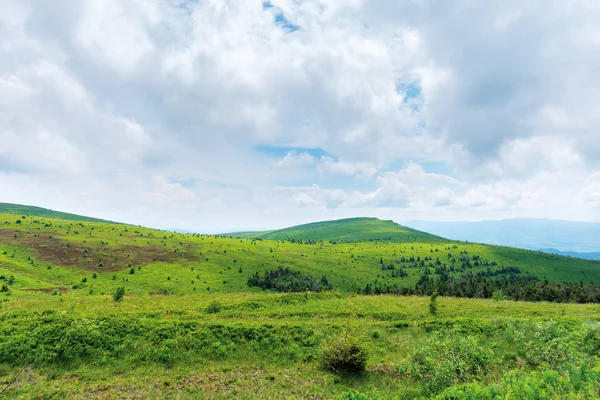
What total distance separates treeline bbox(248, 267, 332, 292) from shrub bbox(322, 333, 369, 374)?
7704 centimetres

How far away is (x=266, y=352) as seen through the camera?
24.6 metres

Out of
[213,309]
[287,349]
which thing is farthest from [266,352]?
[213,309]

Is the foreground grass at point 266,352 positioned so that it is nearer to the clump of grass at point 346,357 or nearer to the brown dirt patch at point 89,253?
the clump of grass at point 346,357

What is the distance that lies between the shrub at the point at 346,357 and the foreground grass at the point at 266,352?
74 centimetres

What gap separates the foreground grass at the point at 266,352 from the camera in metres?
17.3

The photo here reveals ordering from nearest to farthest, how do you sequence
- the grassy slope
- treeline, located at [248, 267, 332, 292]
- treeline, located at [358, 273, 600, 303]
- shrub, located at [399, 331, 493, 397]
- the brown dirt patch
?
1. shrub, located at [399, 331, 493, 397]
2. treeline, located at [358, 273, 600, 303]
3. the grassy slope
4. the brown dirt patch
5. treeline, located at [248, 267, 332, 292]

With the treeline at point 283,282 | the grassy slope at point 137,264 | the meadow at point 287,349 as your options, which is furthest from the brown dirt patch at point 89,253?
the meadow at point 287,349

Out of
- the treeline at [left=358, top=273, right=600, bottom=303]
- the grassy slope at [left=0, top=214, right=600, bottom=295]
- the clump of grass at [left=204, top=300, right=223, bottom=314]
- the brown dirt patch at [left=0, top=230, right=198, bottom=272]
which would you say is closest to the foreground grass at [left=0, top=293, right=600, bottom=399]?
the clump of grass at [left=204, top=300, right=223, bottom=314]

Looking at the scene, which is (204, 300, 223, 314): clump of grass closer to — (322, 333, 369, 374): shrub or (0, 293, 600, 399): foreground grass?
(0, 293, 600, 399): foreground grass

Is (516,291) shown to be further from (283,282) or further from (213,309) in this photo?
(213,309)

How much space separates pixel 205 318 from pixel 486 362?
2432 centimetres

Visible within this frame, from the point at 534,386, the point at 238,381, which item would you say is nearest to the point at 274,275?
the point at 238,381

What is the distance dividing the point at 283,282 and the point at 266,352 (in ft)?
303

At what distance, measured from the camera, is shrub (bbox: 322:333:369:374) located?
21.1m
